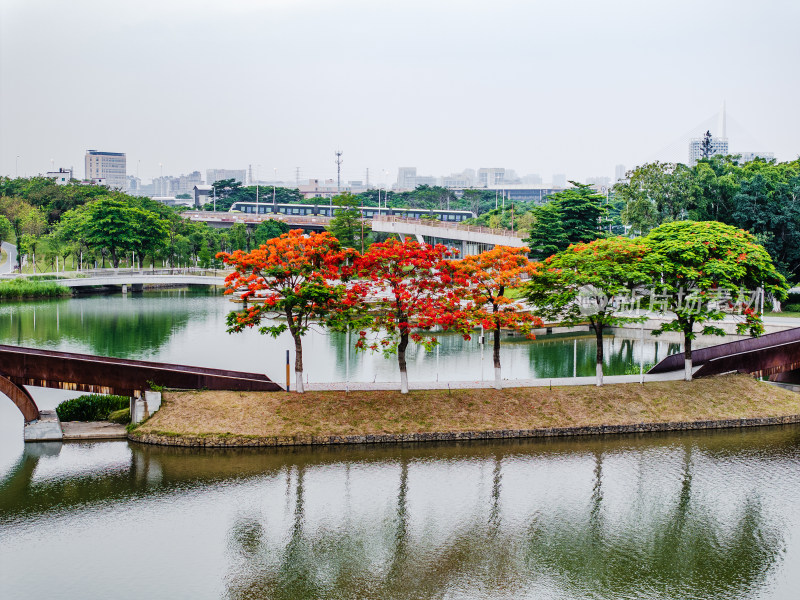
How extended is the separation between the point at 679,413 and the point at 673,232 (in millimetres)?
9456

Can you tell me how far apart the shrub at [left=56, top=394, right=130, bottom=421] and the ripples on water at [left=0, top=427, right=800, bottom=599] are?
2.76 metres

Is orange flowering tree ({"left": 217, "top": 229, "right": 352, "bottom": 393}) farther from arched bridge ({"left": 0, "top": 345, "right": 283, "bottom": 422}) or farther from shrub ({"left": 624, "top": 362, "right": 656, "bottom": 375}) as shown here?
shrub ({"left": 624, "top": 362, "right": 656, "bottom": 375})

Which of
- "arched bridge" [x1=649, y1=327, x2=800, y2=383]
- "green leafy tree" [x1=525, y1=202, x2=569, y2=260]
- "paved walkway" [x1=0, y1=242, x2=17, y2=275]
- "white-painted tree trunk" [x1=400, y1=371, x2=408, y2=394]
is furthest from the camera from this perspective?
"paved walkway" [x1=0, y1=242, x2=17, y2=275]

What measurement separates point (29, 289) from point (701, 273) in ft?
187

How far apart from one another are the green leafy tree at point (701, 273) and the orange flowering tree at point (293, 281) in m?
13.6

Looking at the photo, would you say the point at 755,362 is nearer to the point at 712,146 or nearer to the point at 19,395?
the point at 19,395

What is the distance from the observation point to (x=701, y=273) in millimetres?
34719

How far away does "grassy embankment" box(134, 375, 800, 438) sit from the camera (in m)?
28.6

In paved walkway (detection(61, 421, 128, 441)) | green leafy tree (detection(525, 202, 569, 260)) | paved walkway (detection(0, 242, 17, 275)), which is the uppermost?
green leafy tree (detection(525, 202, 569, 260))

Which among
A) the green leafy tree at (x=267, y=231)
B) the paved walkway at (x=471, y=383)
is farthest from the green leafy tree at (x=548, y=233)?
the green leafy tree at (x=267, y=231)

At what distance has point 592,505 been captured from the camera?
931 inches

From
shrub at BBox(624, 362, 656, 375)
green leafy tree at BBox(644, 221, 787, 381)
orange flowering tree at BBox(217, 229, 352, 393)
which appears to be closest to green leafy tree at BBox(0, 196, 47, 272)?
orange flowering tree at BBox(217, 229, 352, 393)

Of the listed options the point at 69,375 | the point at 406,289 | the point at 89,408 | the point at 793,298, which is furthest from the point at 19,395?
the point at 793,298

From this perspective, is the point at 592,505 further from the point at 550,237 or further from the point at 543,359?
the point at 550,237
